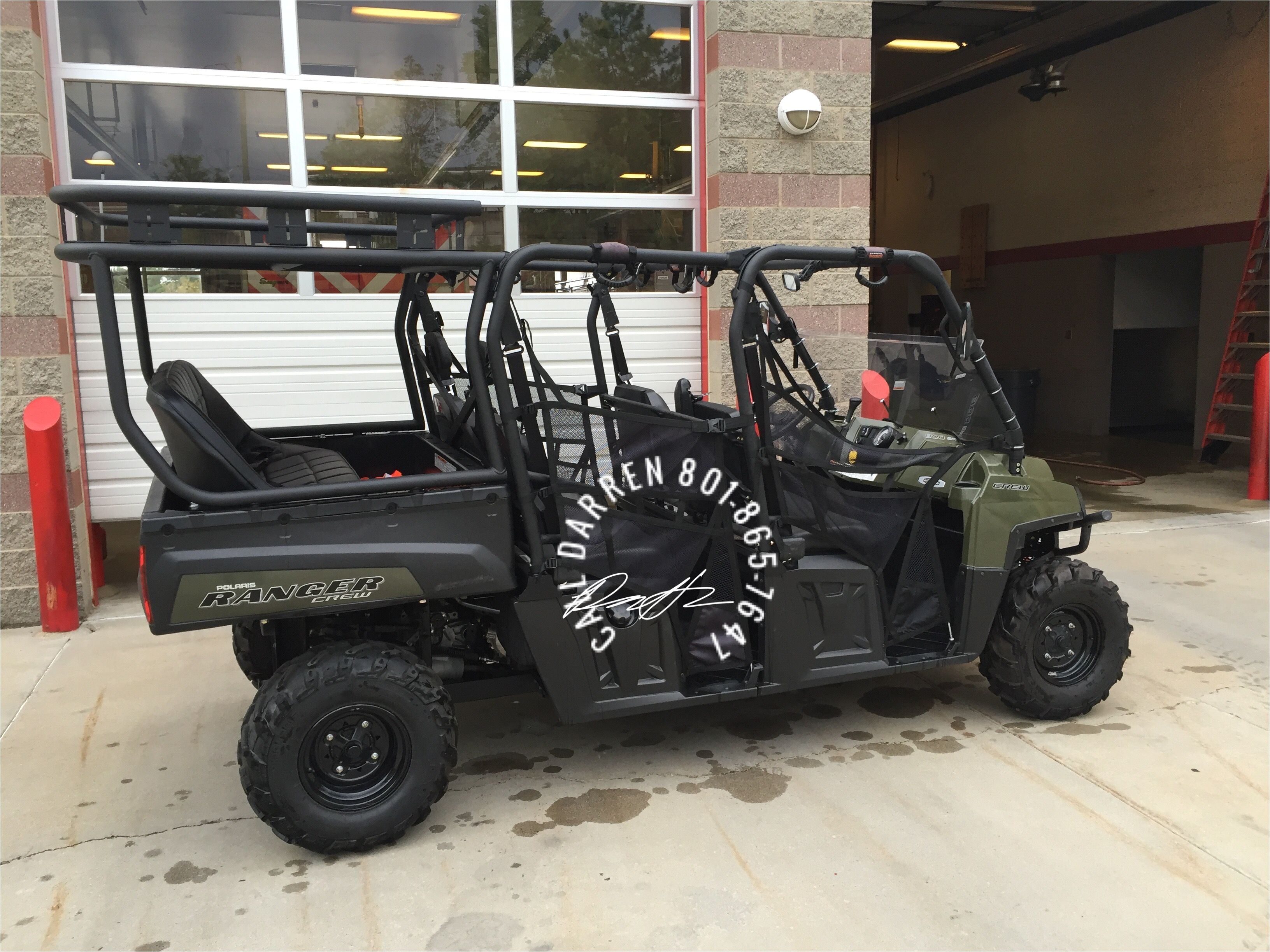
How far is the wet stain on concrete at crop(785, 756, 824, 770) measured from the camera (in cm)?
375

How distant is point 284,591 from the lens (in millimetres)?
3051

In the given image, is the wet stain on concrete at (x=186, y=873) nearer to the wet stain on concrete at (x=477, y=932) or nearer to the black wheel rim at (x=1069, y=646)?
the wet stain on concrete at (x=477, y=932)

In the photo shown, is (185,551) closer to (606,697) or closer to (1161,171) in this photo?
(606,697)

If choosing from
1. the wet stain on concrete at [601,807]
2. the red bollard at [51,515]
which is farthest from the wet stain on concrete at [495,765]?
the red bollard at [51,515]

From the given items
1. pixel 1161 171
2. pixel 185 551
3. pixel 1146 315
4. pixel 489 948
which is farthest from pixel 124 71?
pixel 1146 315

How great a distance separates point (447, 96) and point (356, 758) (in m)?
4.77

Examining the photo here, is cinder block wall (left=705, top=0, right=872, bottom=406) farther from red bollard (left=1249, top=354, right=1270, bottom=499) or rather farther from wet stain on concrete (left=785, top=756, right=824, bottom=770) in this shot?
red bollard (left=1249, top=354, right=1270, bottom=499)

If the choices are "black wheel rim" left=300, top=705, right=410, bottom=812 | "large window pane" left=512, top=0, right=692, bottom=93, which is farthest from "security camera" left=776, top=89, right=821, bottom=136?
"black wheel rim" left=300, top=705, right=410, bottom=812

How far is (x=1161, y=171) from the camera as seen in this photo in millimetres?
12055

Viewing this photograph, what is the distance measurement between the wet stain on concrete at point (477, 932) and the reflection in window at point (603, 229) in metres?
4.38

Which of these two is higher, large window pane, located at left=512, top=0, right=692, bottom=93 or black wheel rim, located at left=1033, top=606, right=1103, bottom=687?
large window pane, located at left=512, top=0, right=692, bottom=93

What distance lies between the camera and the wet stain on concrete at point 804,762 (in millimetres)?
3750

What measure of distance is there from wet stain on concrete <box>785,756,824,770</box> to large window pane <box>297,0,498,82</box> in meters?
4.88

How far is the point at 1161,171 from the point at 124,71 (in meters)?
11.2
